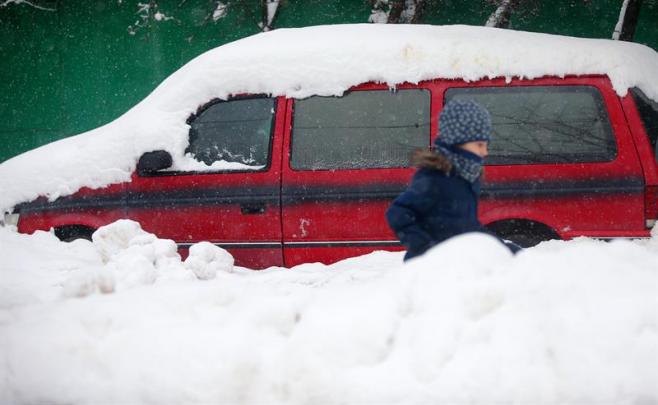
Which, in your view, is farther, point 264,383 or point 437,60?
point 437,60

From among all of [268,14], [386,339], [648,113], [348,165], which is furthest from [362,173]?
[268,14]

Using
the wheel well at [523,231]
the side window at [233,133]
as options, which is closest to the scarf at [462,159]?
the wheel well at [523,231]

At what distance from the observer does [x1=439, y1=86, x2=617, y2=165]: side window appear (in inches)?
144

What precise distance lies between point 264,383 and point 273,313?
9.4 inches

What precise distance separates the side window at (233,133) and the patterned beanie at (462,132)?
186cm

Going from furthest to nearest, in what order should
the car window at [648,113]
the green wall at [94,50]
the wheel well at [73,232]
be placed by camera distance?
the green wall at [94,50]
the wheel well at [73,232]
the car window at [648,113]

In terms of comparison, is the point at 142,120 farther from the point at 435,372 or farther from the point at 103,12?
the point at 103,12

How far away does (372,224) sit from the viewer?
3891 millimetres

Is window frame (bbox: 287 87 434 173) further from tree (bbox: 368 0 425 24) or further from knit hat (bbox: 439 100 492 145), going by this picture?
tree (bbox: 368 0 425 24)

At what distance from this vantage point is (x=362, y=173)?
3857mm

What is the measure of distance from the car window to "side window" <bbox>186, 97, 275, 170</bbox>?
8.39ft

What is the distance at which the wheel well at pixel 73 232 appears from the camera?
424 centimetres

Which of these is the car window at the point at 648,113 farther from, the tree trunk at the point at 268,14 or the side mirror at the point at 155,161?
the tree trunk at the point at 268,14

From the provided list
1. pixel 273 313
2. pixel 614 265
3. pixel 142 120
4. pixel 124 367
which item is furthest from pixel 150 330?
pixel 142 120
